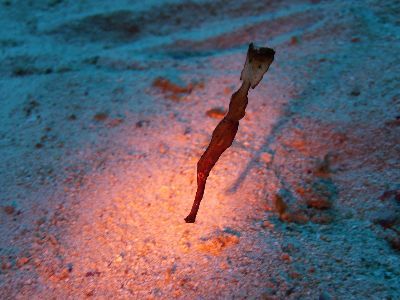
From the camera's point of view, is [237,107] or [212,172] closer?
[237,107]

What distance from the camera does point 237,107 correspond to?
1.58m

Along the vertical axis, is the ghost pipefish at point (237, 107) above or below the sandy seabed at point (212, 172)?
above

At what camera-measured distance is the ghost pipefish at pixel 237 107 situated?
145 cm

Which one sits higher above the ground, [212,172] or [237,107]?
[237,107]

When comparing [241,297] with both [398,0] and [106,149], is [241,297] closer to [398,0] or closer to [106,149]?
[106,149]

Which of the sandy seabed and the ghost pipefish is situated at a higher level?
the ghost pipefish

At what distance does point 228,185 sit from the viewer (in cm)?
235

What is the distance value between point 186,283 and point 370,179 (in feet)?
4.36

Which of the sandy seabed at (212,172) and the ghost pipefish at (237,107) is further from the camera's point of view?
the sandy seabed at (212,172)

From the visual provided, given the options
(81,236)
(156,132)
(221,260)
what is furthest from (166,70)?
(221,260)

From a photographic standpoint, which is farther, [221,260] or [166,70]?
[166,70]

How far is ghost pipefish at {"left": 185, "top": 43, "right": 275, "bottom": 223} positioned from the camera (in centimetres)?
145

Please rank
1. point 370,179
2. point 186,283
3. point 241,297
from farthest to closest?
point 370,179 → point 186,283 → point 241,297

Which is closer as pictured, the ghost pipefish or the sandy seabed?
the ghost pipefish
